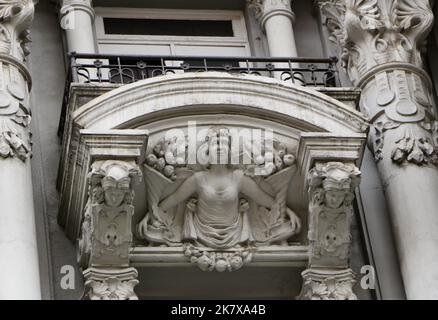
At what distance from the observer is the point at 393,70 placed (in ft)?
71.3

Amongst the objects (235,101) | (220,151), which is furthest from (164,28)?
(220,151)

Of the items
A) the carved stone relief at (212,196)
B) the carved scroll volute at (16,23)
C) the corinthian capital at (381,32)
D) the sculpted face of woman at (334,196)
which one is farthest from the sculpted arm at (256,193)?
the carved scroll volute at (16,23)

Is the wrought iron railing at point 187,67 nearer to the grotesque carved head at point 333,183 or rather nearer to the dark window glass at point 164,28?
the dark window glass at point 164,28

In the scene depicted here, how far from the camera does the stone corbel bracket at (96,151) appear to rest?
19672mm

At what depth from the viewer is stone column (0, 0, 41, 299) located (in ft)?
62.7

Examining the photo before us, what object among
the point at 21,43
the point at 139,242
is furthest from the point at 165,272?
the point at 21,43

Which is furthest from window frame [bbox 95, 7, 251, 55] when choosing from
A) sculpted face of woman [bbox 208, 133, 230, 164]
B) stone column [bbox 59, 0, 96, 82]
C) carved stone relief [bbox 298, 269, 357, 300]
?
carved stone relief [bbox 298, 269, 357, 300]

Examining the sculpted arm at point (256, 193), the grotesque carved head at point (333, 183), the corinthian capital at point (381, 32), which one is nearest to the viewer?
the grotesque carved head at point (333, 183)

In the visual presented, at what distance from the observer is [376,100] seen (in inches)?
848

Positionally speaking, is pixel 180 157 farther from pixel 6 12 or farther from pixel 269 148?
pixel 6 12

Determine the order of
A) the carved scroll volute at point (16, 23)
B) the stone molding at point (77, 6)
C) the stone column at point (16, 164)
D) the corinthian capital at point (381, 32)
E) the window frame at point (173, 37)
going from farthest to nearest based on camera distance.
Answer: the window frame at point (173, 37)
the stone molding at point (77, 6)
the corinthian capital at point (381, 32)
the carved scroll volute at point (16, 23)
the stone column at point (16, 164)

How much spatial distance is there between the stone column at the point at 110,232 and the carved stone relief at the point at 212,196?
523 mm

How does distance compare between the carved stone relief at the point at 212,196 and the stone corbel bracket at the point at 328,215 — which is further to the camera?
the carved stone relief at the point at 212,196

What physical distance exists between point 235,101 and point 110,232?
1.95 metres
